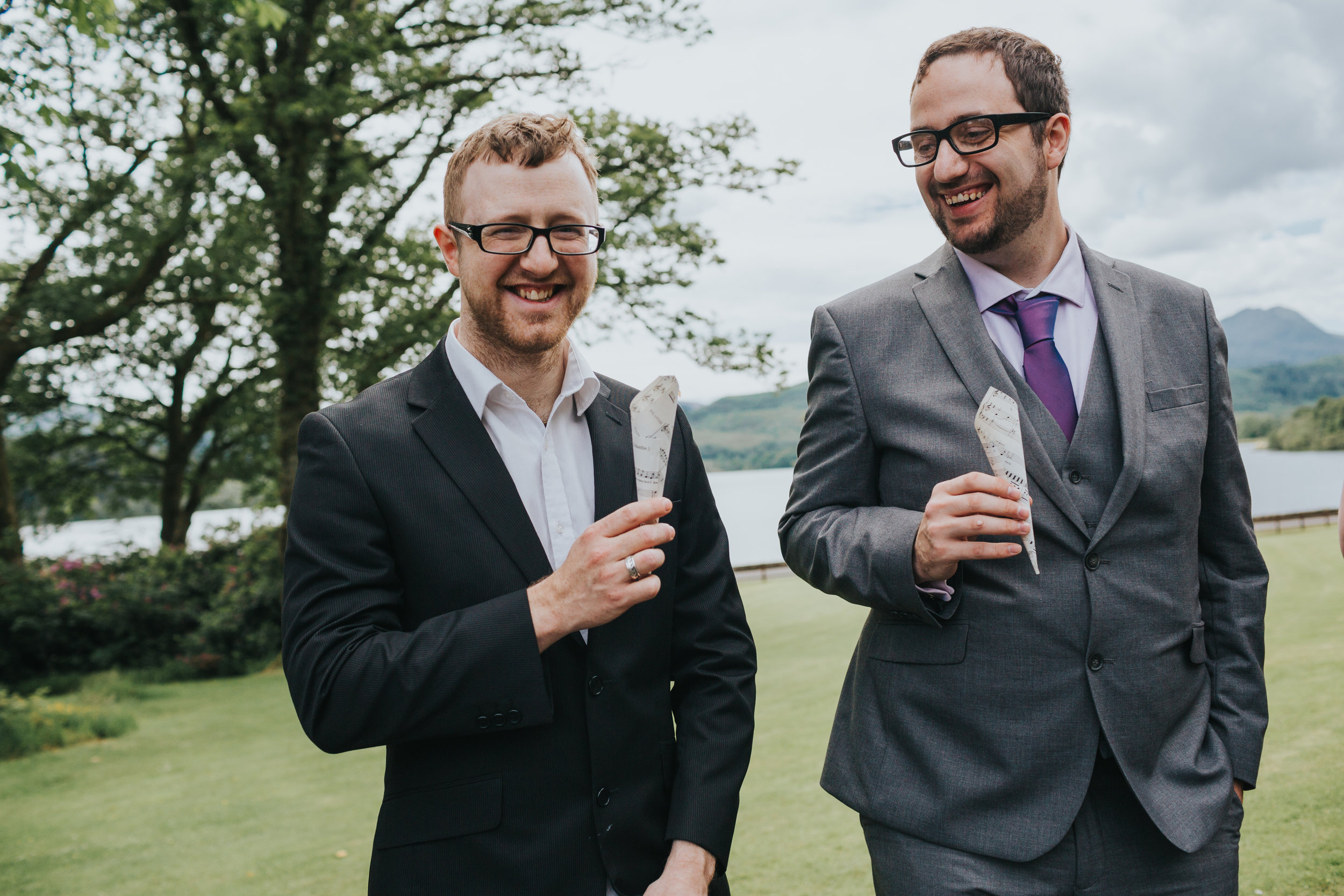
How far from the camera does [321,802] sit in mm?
7602

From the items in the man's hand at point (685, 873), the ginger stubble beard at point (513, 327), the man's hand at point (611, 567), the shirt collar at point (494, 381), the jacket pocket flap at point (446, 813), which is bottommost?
the man's hand at point (685, 873)

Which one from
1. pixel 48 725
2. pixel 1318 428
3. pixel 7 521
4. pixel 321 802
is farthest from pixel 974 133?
pixel 1318 428

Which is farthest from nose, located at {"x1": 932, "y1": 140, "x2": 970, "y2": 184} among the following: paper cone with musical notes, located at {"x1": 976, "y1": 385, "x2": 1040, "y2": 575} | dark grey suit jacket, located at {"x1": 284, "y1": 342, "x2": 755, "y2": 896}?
dark grey suit jacket, located at {"x1": 284, "y1": 342, "x2": 755, "y2": 896}

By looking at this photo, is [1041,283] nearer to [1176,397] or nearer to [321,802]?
[1176,397]

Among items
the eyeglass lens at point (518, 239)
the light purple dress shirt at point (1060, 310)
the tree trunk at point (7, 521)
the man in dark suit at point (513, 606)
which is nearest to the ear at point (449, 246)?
the man in dark suit at point (513, 606)

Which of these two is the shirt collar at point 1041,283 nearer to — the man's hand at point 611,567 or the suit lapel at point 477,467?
the man's hand at point 611,567

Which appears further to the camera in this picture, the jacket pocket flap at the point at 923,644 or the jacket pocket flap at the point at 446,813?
the jacket pocket flap at the point at 923,644

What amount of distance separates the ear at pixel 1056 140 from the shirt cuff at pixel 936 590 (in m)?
1.06

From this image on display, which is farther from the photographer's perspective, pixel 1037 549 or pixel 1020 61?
pixel 1020 61

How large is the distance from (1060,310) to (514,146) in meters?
1.38

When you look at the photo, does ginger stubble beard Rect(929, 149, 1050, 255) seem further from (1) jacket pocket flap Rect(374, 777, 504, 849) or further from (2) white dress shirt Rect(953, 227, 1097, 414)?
(1) jacket pocket flap Rect(374, 777, 504, 849)

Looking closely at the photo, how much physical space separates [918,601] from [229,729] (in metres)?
10.4

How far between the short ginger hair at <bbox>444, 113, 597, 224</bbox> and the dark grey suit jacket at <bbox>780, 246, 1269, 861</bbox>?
0.78 metres

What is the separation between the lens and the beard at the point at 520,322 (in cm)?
212
